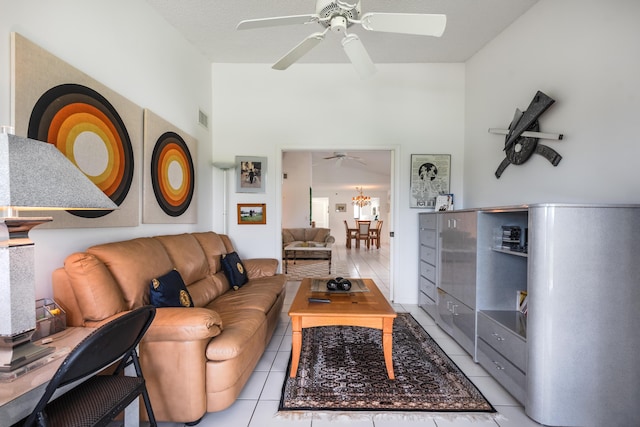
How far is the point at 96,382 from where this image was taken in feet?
4.05

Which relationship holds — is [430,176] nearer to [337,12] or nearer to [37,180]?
[337,12]

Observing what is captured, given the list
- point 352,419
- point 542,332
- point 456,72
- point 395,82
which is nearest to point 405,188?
point 395,82

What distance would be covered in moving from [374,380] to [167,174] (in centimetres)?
257

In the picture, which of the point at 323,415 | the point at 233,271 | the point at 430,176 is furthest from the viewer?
the point at 430,176

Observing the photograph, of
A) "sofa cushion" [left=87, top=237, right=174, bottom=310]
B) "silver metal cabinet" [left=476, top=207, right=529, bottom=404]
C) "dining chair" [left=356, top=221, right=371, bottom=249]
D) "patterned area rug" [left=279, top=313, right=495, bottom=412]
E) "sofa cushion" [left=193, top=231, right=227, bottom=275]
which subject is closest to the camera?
"sofa cushion" [left=87, top=237, right=174, bottom=310]

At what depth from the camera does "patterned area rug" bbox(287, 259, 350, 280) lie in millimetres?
5669

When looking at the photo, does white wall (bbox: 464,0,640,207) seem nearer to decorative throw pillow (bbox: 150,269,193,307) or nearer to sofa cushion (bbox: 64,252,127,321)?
decorative throw pillow (bbox: 150,269,193,307)

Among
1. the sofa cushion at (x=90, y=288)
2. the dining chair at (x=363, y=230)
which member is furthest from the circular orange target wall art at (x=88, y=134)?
the dining chair at (x=363, y=230)

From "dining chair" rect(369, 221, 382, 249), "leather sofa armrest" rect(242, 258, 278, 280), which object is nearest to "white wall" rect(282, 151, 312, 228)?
"dining chair" rect(369, 221, 382, 249)

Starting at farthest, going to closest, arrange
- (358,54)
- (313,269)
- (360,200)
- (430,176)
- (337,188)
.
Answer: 1. (337,188)
2. (360,200)
3. (313,269)
4. (430,176)
5. (358,54)

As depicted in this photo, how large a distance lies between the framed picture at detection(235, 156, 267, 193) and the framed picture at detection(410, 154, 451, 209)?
80.6 inches

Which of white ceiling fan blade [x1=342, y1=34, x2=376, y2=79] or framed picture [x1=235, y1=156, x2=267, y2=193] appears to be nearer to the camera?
white ceiling fan blade [x1=342, y1=34, x2=376, y2=79]

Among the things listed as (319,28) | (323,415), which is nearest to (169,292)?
(323,415)

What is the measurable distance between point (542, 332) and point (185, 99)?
374 cm
